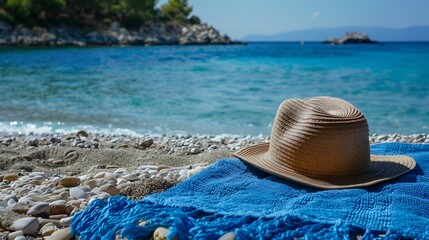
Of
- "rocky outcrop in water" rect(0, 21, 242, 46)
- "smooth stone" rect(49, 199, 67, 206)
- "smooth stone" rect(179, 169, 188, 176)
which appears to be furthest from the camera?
"rocky outcrop in water" rect(0, 21, 242, 46)

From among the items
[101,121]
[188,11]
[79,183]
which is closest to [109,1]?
[188,11]

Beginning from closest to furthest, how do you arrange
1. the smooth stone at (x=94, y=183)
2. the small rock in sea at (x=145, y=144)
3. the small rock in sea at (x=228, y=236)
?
the small rock in sea at (x=228, y=236), the smooth stone at (x=94, y=183), the small rock in sea at (x=145, y=144)

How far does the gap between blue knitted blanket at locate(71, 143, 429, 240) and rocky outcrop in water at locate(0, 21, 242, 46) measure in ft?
124

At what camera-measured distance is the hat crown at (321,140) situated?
3092 mm

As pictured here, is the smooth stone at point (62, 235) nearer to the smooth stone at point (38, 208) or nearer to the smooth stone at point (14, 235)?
the smooth stone at point (14, 235)

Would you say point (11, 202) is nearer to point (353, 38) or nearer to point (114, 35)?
point (114, 35)

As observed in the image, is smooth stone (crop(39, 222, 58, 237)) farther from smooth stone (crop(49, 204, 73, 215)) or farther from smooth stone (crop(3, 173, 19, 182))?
smooth stone (crop(3, 173, 19, 182))

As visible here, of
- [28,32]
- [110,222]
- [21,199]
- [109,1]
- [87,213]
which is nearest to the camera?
[110,222]

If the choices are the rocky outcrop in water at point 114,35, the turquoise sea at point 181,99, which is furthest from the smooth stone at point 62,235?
the rocky outcrop in water at point 114,35

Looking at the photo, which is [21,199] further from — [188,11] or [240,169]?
[188,11]

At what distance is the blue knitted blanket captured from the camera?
2283mm

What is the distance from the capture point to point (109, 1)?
5641 cm

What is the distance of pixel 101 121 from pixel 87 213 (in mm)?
6023

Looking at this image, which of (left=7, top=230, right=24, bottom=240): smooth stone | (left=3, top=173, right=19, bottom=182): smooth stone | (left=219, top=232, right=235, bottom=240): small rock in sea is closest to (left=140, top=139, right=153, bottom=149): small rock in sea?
(left=3, top=173, right=19, bottom=182): smooth stone
